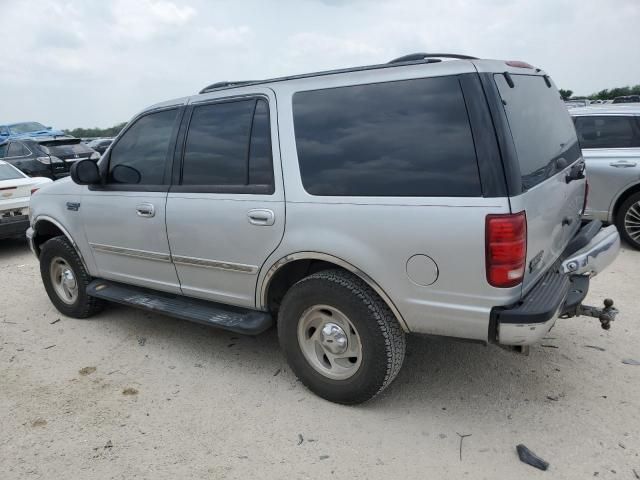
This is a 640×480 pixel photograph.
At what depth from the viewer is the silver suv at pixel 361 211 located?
2570 mm

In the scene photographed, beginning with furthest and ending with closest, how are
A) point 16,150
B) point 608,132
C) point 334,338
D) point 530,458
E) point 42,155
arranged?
point 16,150
point 42,155
point 608,132
point 334,338
point 530,458

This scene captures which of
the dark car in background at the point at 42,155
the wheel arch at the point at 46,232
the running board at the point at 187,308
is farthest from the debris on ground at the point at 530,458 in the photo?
the dark car in background at the point at 42,155

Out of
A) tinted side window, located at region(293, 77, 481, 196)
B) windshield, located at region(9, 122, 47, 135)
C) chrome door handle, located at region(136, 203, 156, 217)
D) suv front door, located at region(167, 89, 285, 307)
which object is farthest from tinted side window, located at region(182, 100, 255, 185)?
windshield, located at region(9, 122, 47, 135)

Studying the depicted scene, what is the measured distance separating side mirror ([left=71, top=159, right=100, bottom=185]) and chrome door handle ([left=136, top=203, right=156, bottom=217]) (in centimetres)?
52

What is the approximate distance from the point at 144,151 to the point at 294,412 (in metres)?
2.27

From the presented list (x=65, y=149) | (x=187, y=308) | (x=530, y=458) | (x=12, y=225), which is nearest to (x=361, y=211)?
(x=530, y=458)

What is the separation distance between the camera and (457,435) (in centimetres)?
290

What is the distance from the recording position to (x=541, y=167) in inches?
114

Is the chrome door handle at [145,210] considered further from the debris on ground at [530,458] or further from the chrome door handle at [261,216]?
the debris on ground at [530,458]

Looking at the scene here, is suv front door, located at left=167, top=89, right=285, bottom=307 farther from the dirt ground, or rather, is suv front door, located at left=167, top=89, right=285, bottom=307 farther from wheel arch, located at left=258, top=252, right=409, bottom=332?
the dirt ground

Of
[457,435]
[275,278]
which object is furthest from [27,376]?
[457,435]

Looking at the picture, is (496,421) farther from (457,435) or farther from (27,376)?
(27,376)

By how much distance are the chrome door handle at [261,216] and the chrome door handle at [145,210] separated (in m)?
0.94

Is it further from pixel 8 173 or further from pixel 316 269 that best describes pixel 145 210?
pixel 8 173
